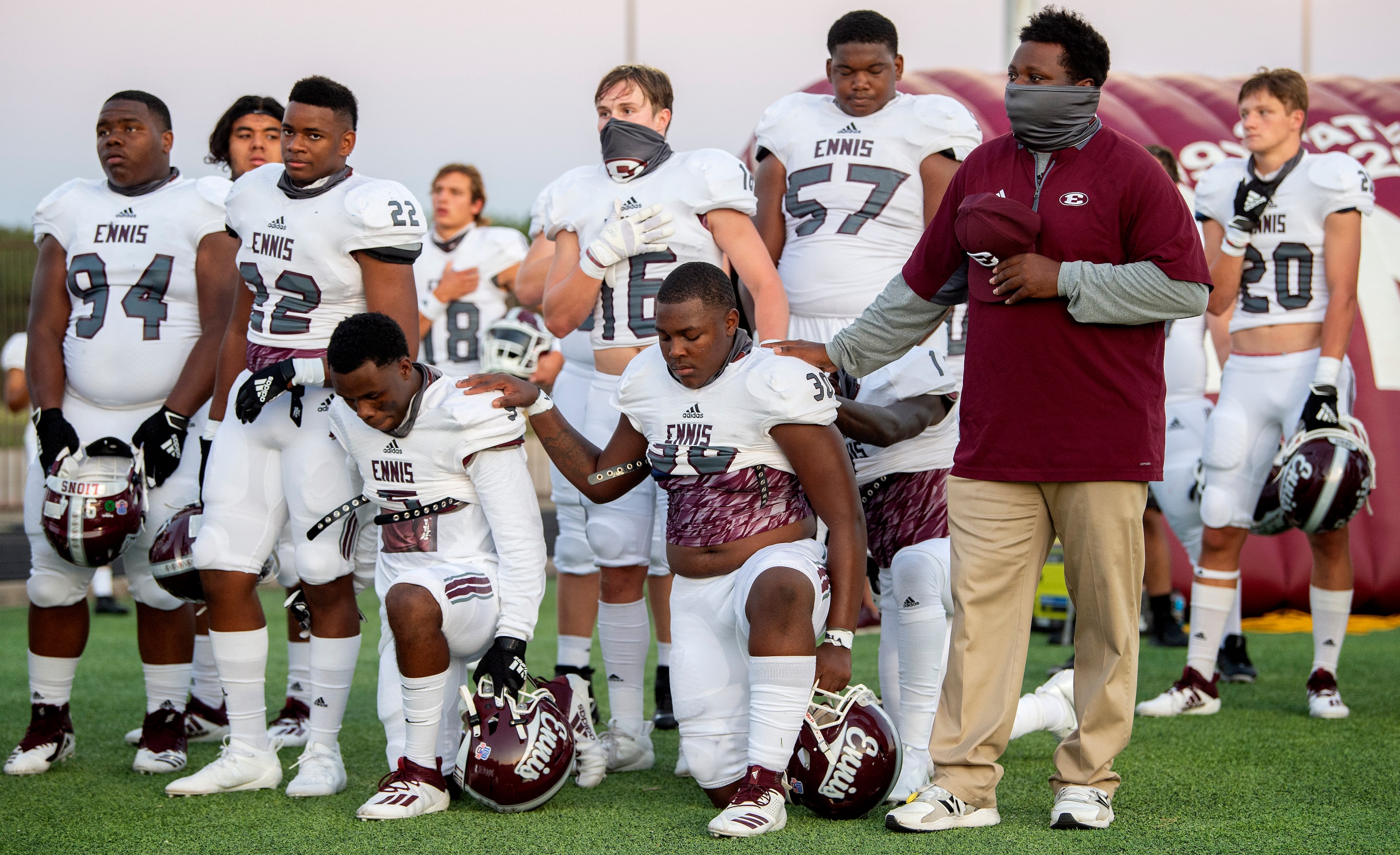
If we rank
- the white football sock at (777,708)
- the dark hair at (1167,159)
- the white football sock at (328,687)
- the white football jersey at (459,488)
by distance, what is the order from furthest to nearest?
the dark hair at (1167,159)
the white football sock at (328,687)
the white football jersey at (459,488)
the white football sock at (777,708)

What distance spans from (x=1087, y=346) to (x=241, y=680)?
Result: 103 inches

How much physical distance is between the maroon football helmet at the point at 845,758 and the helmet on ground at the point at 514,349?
1.37 meters

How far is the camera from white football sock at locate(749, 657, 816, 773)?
3.54 m

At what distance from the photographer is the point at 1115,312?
3275 mm

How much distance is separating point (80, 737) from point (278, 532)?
1.44 m

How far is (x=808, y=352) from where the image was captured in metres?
3.90

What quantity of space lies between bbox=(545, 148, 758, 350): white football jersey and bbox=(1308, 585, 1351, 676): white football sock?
2812 mm

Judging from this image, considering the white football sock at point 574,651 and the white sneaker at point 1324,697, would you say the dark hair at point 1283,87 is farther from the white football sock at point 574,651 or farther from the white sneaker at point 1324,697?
the white football sock at point 574,651

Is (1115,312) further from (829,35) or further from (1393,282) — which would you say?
(1393,282)

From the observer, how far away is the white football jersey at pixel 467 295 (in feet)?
23.6

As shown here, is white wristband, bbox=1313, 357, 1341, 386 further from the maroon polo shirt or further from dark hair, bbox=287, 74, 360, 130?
dark hair, bbox=287, 74, 360, 130

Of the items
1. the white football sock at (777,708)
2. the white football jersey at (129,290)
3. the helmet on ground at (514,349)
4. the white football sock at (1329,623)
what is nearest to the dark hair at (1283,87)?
the white football sock at (1329,623)

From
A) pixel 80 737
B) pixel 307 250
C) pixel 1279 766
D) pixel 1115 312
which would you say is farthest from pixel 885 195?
pixel 80 737

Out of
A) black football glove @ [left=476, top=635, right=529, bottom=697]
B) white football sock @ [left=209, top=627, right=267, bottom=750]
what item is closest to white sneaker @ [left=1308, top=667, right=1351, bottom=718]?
black football glove @ [left=476, top=635, right=529, bottom=697]
